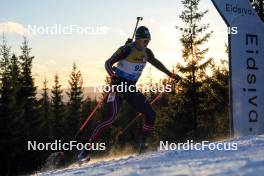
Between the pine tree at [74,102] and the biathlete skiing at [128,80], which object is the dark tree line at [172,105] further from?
the biathlete skiing at [128,80]

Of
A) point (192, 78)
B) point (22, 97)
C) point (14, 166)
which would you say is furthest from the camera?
point (22, 97)

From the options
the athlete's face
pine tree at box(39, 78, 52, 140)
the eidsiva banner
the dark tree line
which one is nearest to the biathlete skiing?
the athlete's face

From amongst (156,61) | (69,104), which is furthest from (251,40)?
(69,104)

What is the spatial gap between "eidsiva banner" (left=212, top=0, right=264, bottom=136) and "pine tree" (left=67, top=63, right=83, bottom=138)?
4442 centimetres

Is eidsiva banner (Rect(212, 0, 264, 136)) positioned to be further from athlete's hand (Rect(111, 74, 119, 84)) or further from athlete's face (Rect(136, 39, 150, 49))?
athlete's hand (Rect(111, 74, 119, 84))

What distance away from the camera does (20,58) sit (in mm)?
46031

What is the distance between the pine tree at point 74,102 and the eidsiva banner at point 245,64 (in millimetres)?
44418

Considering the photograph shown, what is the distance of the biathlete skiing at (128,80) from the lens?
307 inches

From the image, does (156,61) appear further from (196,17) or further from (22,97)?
(22,97)

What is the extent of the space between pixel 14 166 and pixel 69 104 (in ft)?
59.1

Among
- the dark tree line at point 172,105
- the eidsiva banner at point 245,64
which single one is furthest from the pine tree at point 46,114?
the eidsiva banner at point 245,64

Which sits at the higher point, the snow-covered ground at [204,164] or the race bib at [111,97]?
the race bib at [111,97]

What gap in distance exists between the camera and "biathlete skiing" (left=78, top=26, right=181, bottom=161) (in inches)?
307

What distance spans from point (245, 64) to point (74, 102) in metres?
48.0
